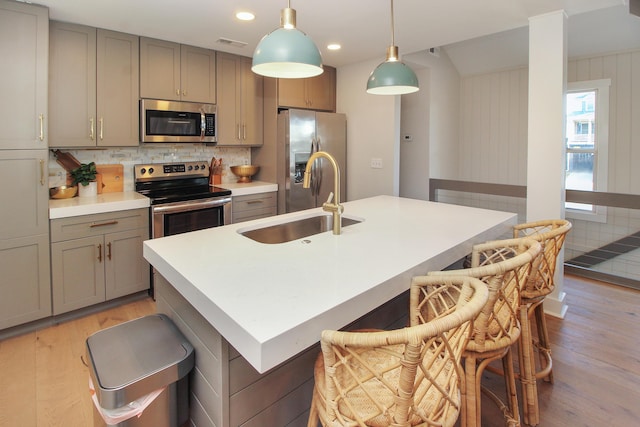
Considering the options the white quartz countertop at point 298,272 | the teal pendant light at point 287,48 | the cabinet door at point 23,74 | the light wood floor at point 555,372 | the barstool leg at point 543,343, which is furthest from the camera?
the cabinet door at point 23,74

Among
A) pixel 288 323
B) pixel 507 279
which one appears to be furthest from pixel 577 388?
pixel 288 323

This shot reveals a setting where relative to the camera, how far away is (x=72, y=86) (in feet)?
9.58

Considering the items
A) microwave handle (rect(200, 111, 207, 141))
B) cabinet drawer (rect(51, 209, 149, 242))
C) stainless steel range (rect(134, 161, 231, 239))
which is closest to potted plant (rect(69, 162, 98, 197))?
stainless steel range (rect(134, 161, 231, 239))

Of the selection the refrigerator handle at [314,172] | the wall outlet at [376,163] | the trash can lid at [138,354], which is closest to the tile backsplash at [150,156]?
the refrigerator handle at [314,172]

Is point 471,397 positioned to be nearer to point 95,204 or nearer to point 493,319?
point 493,319

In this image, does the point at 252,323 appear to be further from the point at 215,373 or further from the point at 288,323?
the point at 215,373

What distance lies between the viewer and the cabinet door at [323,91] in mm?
4277

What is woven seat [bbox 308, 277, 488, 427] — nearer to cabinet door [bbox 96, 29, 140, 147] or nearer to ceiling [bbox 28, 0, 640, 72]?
ceiling [bbox 28, 0, 640, 72]

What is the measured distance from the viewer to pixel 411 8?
2.68 m

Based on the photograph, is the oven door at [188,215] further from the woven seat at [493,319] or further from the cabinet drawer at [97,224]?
the woven seat at [493,319]

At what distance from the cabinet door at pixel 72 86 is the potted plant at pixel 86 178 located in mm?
246

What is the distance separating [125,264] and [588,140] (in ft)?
16.7

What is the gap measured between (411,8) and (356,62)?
163cm

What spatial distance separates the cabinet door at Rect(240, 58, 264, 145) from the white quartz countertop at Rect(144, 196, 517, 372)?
2.10 m
